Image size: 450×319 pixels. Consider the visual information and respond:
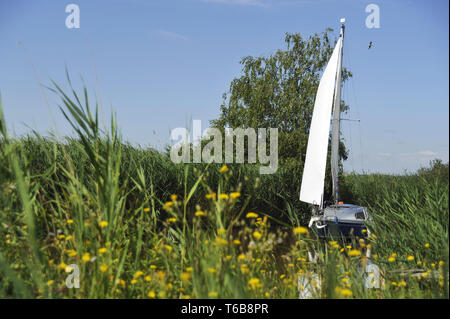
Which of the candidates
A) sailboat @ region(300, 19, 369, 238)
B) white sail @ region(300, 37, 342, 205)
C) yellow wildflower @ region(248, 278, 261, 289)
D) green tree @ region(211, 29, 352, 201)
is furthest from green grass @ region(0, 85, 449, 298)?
green tree @ region(211, 29, 352, 201)

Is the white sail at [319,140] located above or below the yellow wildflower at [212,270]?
above

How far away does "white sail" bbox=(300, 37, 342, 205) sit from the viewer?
11000mm

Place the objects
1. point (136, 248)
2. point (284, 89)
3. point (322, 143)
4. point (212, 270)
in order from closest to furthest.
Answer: point (212, 270), point (136, 248), point (322, 143), point (284, 89)

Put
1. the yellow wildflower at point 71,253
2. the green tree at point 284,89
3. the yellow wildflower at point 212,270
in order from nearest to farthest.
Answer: the yellow wildflower at point 212,270, the yellow wildflower at point 71,253, the green tree at point 284,89

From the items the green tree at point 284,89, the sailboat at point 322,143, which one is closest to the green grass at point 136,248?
the sailboat at point 322,143

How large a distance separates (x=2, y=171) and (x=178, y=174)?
688 cm

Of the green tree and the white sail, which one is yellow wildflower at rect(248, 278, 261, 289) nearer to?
the white sail

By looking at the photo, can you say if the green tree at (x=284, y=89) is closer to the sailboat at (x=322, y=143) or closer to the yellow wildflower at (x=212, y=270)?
the sailboat at (x=322, y=143)

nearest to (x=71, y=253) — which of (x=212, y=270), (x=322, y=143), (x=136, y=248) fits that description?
(x=136, y=248)

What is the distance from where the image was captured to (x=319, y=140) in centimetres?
1157

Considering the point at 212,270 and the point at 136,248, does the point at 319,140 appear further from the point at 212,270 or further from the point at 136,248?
the point at 212,270

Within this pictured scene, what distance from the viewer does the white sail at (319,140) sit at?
36.1ft
